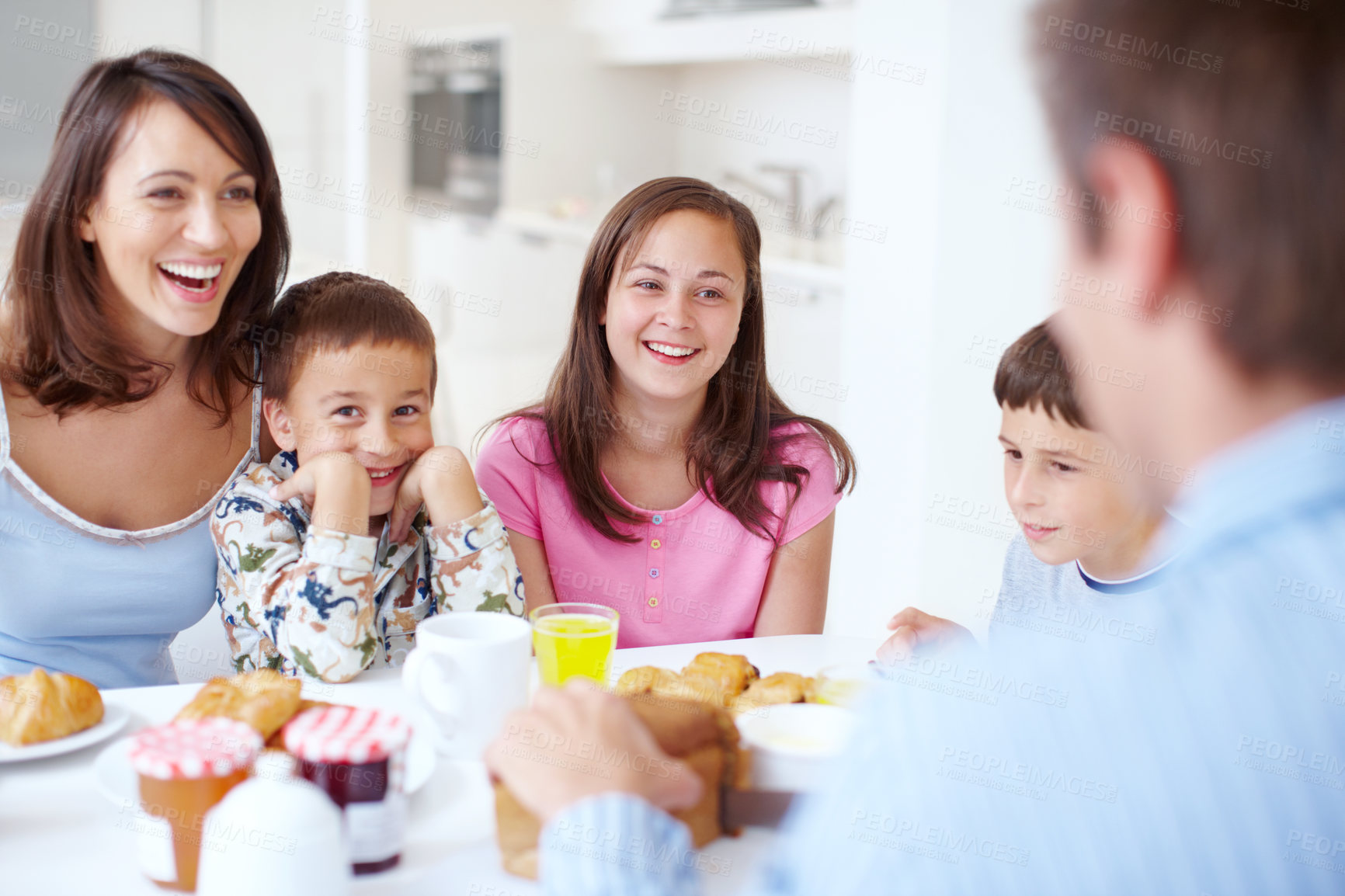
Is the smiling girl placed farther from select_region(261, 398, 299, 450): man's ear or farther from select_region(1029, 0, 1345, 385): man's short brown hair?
Answer: select_region(1029, 0, 1345, 385): man's short brown hair

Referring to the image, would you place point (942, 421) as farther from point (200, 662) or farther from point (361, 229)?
point (361, 229)

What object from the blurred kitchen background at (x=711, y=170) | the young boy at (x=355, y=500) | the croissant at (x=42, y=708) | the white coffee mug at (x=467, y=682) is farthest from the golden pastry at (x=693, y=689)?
the blurred kitchen background at (x=711, y=170)

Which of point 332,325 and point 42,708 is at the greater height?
point 332,325

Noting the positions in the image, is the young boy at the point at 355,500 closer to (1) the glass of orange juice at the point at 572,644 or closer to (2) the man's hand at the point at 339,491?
(2) the man's hand at the point at 339,491

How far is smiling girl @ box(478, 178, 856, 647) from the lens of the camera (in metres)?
1.62

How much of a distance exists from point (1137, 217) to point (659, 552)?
1196 mm

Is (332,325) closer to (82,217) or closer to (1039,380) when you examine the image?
(82,217)

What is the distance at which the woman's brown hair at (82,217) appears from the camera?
132 cm

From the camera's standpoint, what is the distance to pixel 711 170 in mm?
4488

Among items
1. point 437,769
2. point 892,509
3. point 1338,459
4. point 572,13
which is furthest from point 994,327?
point 572,13

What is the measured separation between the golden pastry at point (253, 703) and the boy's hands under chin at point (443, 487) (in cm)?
40

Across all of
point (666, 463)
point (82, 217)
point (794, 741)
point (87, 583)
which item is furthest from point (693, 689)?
point (82, 217)

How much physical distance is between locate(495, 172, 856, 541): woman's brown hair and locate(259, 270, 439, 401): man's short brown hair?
11.0 inches

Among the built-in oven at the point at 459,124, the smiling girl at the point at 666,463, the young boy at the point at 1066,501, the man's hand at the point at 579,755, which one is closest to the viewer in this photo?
the man's hand at the point at 579,755
